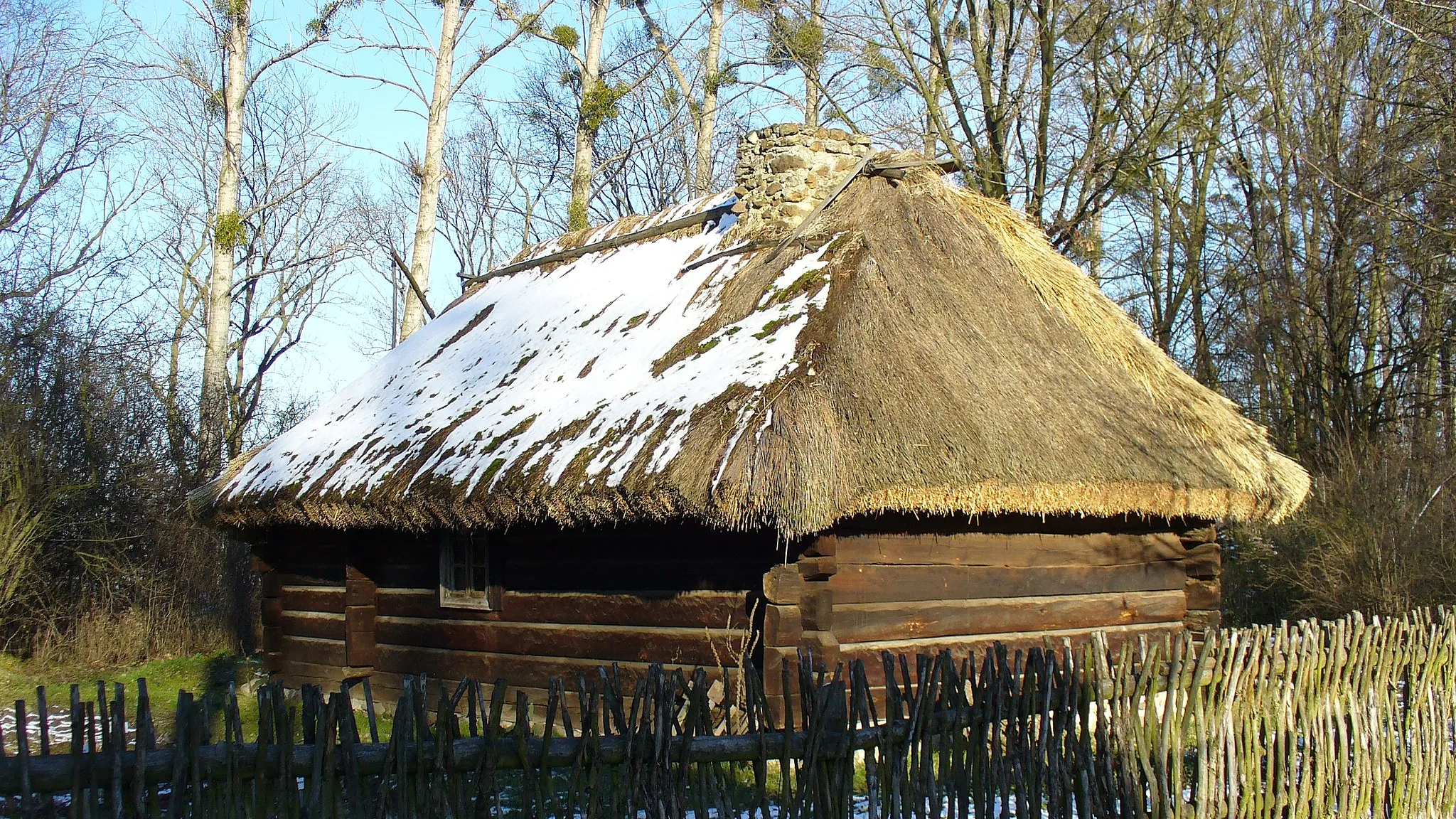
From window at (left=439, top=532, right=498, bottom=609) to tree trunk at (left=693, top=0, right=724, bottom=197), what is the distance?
44.1 feet

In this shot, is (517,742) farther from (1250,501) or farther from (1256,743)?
(1250,501)

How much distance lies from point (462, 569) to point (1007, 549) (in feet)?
14.1

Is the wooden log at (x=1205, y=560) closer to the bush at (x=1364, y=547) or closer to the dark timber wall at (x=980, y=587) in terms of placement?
the dark timber wall at (x=980, y=587)

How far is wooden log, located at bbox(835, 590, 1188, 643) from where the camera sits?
7.56 m

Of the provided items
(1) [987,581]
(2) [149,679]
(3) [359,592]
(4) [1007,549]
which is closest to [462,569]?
(3) [359,592]

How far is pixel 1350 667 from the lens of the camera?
5910 mm

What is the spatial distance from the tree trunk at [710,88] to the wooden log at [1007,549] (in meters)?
14.2

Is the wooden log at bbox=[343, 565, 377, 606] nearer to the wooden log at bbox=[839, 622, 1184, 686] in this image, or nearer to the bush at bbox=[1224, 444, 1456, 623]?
the wooden log at bbox=[839, 622, 1184, 686]

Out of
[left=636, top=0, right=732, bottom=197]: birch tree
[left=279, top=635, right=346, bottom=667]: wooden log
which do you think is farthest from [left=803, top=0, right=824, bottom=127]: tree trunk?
[left=279, top=635, right=346, bottom=667]: wooden log

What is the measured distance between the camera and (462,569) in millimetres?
9750

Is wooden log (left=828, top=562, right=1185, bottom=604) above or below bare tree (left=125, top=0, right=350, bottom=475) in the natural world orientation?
below

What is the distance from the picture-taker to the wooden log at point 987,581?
754 cm

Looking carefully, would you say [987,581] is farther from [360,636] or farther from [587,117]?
[587,117]

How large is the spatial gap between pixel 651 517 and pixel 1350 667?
369cm
